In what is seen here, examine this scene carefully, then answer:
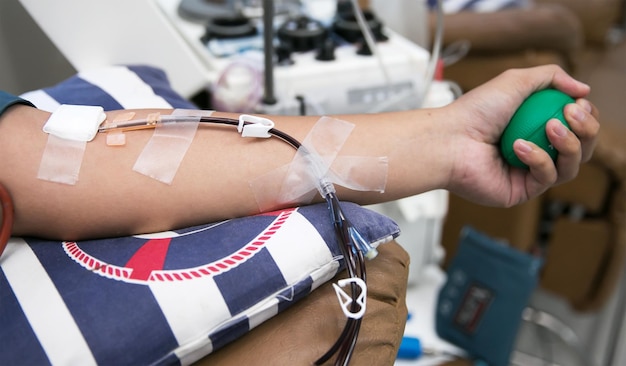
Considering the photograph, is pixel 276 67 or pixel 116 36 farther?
pixel 276 67

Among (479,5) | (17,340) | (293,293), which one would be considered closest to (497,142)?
(293,293)

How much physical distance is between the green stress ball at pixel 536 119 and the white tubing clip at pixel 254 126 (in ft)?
1.08

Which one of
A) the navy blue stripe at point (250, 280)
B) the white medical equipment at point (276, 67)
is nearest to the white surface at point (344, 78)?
the white medical equipment at point (276, 67)

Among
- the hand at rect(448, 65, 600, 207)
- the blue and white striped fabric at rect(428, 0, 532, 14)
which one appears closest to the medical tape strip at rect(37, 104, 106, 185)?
the hand at rect(448, 65, 600, 207)

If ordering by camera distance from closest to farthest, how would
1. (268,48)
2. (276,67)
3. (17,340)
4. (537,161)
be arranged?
(17,340)
(537,161)
(268,48)
(276,67)

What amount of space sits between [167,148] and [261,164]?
4.3 inches

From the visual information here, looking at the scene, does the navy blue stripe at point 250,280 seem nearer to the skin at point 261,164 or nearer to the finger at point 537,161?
the skin at point 261,164

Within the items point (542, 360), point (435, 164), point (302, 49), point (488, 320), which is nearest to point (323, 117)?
point (435, 164)

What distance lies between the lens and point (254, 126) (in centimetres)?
63

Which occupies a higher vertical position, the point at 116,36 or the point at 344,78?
the point at 116,36

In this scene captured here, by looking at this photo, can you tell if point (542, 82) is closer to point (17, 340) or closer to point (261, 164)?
point (261, 164)

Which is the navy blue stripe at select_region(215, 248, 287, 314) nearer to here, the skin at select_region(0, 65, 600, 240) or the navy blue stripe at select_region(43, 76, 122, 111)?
the skin at select_region(0, 65, 600, 240)

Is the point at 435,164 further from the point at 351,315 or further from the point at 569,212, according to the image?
the point at 569,212

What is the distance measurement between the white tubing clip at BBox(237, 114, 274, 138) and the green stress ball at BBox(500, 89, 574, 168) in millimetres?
330
